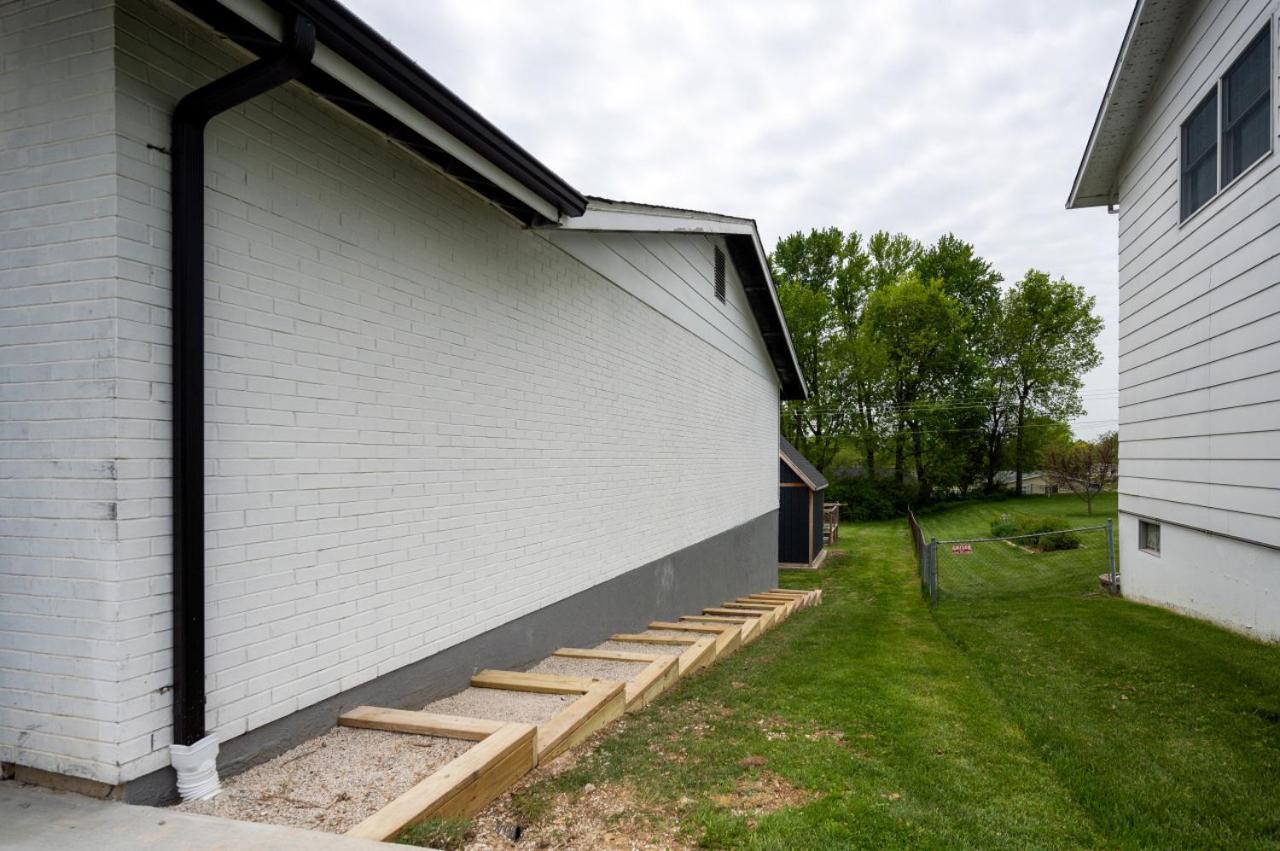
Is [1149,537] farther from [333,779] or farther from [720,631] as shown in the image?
[333,779]

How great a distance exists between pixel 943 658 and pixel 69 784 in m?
7.60

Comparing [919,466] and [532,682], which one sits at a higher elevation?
[532,682]

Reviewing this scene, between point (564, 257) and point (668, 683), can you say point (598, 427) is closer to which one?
point (564, 257)

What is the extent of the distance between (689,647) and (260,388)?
4755mm

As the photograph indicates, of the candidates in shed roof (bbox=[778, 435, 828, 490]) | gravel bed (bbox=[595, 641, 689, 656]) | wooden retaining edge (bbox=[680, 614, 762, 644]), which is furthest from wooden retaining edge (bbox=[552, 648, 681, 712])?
shed roof (bbox=[778, 435, 828, 490])

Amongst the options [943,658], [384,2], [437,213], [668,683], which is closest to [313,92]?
[437,213]

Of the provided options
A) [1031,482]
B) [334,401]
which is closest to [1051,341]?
[1031,482]

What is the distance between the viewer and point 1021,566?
17.2m

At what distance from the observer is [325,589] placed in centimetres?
368

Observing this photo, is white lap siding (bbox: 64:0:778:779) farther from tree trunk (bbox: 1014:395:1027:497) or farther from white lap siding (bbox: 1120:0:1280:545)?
tree trunk (bbox: 1014:395:1027:497)

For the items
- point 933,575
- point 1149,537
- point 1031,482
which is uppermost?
point 1149,537

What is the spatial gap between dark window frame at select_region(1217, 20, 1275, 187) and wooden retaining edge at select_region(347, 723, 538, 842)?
7.88m

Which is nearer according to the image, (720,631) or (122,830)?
(122,830)

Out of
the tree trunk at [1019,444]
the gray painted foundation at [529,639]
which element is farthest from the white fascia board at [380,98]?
the tree trunk at [1019,444]
